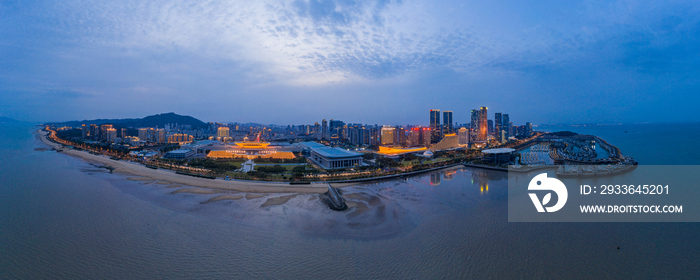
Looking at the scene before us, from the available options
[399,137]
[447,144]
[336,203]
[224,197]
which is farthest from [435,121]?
[224,197]

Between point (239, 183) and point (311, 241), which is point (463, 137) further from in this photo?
point (311, 241)

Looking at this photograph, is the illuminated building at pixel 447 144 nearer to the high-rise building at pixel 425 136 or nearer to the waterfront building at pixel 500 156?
the high-rise building at pixel 425 136

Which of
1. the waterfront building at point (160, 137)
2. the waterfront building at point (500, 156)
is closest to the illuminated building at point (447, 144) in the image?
the waterfront building at point (500, 156)

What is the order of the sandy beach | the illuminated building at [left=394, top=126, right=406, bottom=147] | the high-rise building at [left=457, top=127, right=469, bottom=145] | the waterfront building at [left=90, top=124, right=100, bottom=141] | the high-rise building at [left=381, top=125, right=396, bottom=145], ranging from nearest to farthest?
the sandy beach
the high-rise building at [left=457, top=127, right=469, bottom=145]
the high-rise building at [left=381, top=125, right=396, bottom=145]
the illuminated building at [left=394, top=126, right=406, bottom=147]
the waterfront building at [left=90, top=124, right=100, bottom=141]

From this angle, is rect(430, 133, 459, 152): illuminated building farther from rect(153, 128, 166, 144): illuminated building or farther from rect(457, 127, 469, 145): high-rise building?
rect(153, 128, 166, 144): illuminated building

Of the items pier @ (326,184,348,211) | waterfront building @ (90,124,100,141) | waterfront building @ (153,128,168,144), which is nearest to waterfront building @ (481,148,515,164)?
pier @ (326,184,348,211)

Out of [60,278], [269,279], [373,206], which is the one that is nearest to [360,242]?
[269,279]

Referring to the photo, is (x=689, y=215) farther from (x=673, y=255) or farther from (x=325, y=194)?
(x=325, y=194)

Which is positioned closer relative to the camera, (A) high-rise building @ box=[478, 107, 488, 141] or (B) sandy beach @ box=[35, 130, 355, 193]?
(B) sandy beach @ box=[35, 130, 355, 193]
